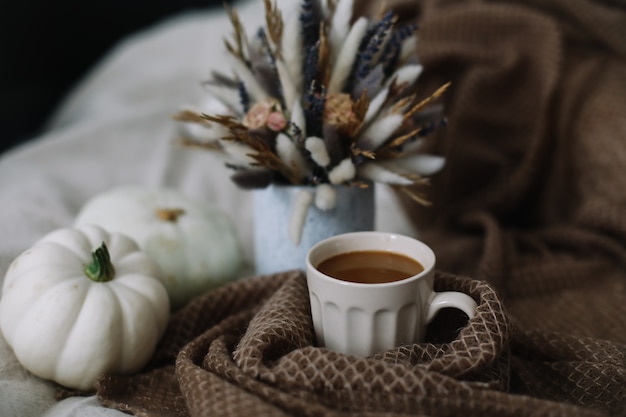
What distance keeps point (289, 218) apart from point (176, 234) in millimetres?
150

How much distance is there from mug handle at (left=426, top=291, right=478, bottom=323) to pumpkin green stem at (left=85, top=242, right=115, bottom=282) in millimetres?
305

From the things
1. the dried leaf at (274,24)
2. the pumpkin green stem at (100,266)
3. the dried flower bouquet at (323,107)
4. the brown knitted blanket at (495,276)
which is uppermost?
the dried leaf at (274,24)

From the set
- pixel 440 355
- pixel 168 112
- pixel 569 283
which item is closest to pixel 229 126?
pixel 440 355

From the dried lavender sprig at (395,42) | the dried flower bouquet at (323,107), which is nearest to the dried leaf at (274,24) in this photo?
the dried flower bouquet at (323,107)

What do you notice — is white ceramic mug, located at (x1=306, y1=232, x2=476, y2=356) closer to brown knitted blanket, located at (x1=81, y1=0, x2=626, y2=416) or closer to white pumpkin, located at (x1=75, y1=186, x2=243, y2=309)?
brown knitted blanket, located at (x1=81, y1=0, x2=626, y2=416)

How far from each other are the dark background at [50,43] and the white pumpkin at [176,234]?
0.79m

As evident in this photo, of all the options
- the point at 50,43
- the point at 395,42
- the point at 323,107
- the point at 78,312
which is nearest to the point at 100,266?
the point at 78,312

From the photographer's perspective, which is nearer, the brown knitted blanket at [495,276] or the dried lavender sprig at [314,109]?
the brown knitted blanket at [495,276]

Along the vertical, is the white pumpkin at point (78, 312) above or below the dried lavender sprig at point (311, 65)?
below

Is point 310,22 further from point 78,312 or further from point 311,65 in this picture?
point 78,312

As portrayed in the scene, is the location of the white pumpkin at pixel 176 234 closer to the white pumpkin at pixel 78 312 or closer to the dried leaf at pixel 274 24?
the white pumpkin at pixel 78 312

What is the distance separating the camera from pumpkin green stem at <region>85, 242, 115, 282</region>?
1.98ft

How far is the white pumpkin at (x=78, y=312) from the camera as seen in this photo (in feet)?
1.89

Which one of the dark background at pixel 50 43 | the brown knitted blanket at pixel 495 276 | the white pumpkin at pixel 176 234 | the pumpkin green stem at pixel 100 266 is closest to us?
the brown knitted blanket at pixel 495 276
